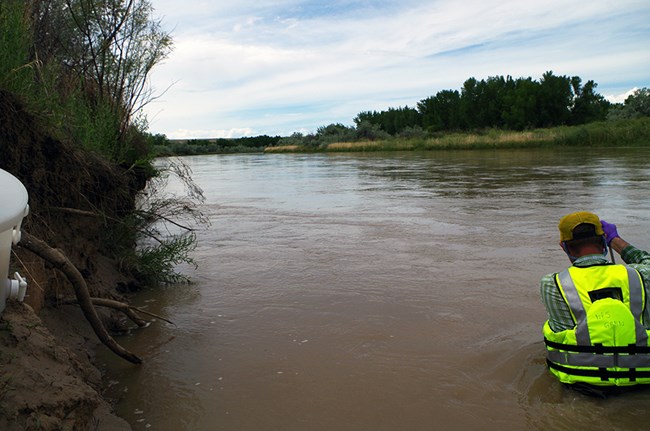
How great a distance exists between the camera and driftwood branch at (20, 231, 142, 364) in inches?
144

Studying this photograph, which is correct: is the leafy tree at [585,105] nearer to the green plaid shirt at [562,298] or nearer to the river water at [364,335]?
Answer: the river water at [364,335]

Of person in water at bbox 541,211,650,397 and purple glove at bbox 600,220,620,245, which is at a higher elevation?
purple glove at bbox 600,220,620,245

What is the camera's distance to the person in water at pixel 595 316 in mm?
3395

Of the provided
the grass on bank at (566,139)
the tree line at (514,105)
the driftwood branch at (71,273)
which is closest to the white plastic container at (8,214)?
the driftwood branch at (71,273)

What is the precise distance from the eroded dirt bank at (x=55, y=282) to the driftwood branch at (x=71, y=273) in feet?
0.81

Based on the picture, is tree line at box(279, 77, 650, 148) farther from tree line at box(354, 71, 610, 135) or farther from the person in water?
the person in water

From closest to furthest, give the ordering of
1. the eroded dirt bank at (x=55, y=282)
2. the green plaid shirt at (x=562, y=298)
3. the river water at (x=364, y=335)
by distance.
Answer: the eroded dirt bank at (x=55, y=282), the green plaid shirt at (x=562, y=298), the river water at (x=364, y=335)

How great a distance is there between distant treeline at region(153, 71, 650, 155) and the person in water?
5404cm

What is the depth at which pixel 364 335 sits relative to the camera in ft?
17.1

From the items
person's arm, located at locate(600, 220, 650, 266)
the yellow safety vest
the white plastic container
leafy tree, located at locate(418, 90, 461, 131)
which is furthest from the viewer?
leafy tree, located at locate(418, 90, 461, 131)

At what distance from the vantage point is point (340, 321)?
5.61 metres

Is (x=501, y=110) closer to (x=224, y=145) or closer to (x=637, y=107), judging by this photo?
(x=637, y=107)

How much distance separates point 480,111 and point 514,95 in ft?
18.5

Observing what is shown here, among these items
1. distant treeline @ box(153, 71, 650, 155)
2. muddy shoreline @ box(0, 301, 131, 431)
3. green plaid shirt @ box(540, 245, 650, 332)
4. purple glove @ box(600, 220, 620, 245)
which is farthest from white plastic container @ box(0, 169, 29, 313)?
distant treeline @ box(153, 71, 650, 155)
